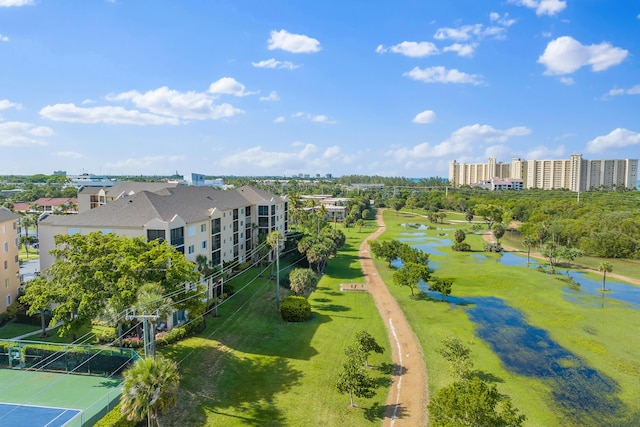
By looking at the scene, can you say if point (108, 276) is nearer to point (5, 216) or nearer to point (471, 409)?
point (5, 216)

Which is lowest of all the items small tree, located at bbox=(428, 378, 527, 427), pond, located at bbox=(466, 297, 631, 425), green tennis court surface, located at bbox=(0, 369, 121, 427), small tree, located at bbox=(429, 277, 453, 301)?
pond, located at bbox=(466, 297, 631, 425)

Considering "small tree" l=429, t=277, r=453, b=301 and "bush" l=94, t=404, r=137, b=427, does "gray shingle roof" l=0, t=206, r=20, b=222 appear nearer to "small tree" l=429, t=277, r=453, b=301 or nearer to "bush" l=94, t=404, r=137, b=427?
"bush" l=94, t=404, r=137, b=427

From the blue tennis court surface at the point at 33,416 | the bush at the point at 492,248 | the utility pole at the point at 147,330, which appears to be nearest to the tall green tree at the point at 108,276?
the utility pole at the point at 147,330

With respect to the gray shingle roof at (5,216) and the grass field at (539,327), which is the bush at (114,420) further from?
the gray shingle roof at (5,216)

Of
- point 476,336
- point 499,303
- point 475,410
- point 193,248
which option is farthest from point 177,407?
point 499,303

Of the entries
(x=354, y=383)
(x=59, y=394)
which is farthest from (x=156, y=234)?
(x=354, y=383)

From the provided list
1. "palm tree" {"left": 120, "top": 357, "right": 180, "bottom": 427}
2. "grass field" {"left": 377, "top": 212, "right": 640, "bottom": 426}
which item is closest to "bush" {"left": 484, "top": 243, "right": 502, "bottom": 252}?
"grass field" {"left": 377, "top": 212, "right": 640, "bottom": 426}

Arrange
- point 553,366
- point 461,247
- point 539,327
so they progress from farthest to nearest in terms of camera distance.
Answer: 1. point 461,247
2. point 539,327
3. point 553,366
